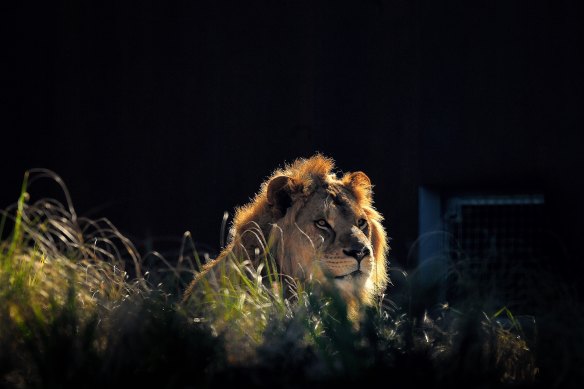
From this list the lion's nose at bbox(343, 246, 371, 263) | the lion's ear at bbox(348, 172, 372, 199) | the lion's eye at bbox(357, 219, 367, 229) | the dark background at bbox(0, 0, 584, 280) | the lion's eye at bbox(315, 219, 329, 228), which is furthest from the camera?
the dark background at bbox(0, 0, 584, 280)

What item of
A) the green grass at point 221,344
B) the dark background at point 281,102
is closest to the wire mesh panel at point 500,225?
the dark background at point 281,102

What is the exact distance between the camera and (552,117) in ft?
22.6

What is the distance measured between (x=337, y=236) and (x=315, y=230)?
0.10 meters

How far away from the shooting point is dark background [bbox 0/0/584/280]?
6922mm

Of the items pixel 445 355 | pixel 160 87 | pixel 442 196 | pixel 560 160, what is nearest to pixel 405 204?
pixel 442 196

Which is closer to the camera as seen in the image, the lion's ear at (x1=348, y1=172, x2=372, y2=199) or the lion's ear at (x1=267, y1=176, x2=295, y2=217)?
the lion's ear at (x1=267, y1=176, x2=295, y2=217)

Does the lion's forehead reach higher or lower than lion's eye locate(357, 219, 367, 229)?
higher

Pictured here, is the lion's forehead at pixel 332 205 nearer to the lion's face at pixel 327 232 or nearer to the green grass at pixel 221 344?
the lion's face at pixel 327 232

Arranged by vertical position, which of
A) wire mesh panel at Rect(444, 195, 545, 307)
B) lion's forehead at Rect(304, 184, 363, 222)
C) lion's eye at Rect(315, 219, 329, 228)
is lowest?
wire mesh panel at Rect(444, 195, 545, 307)

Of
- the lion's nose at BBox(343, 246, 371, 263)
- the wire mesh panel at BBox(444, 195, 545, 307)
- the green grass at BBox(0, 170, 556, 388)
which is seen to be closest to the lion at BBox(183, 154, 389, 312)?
the lion's nose at BBox(343, 246, 371, 263)

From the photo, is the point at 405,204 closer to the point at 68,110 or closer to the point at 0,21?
the point at 68,110

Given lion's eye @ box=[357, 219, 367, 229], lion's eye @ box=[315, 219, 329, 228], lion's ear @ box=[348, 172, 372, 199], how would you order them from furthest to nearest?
1. lion's ear @ box=[348, 172, 372, 199]
2. lion's eye @ box=[357, 219, 367, 229]
3. lion's eye @ box=[315, 219, 329, 228]

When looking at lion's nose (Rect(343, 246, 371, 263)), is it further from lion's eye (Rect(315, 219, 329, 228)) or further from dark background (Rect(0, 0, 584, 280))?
dark background (Rect(0, 0, 584, 280))

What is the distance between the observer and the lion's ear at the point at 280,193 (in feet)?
14.0
